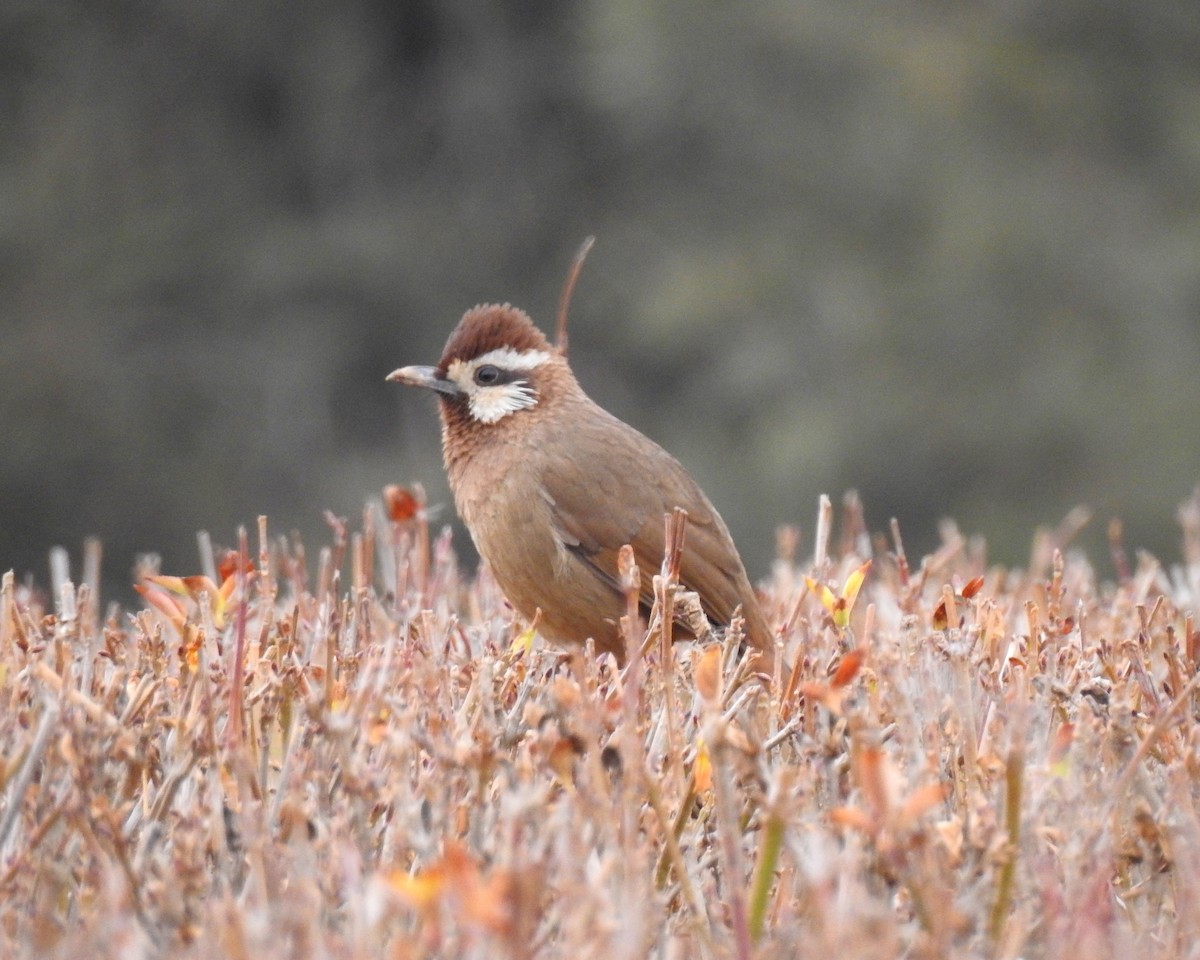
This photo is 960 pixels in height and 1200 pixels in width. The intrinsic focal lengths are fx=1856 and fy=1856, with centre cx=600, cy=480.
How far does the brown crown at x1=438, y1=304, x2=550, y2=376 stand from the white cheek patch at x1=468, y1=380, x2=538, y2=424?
11 cm

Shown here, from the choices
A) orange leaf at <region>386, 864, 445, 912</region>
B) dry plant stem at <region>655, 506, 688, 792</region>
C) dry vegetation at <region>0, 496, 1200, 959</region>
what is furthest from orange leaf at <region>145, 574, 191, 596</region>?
orange leaf at <region>386, 864, 445, 912</region>

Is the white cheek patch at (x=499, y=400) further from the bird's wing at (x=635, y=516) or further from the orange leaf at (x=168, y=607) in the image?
the orange leaf at (x=168, y=607)

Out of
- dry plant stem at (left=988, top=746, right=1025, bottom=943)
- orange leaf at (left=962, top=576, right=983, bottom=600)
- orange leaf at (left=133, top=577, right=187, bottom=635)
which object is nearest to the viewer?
dry plant stem at (left=988, top=746, right=1025, bottom=943)

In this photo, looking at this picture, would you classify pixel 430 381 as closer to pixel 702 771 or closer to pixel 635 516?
pixel 635 516

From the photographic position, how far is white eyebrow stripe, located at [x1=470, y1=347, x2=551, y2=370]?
5.34 metres

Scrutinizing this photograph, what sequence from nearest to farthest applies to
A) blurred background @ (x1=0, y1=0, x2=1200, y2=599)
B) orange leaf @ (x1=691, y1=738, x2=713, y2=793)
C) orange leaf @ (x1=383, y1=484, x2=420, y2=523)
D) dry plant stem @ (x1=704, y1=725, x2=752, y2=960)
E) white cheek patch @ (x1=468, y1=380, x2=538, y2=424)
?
dry plant stem @ (x1=704, y1=725, x2=752, y2=960) → orange leaf @ (x1=691, y1=738, x2=713, y2=793) → orange leaf @ (x1=383, y1=484, x2=420, y2=523) → white cheek patch @ (x1=468, y1=380, x2=538, y2=424) → blurred background @ (x1=0, y1=0, x2=1200, y2=599)

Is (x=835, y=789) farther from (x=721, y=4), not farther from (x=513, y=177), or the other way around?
(x=513, y=177)

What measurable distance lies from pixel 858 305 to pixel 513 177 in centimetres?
753

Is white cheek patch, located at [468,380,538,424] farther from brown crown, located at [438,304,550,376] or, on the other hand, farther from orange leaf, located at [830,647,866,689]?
orange leaf, located at [830,647,866,689]

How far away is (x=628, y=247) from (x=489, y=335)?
17.2 metres

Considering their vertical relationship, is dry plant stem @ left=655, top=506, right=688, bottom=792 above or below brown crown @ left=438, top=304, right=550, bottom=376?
below

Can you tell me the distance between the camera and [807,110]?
1955 cm

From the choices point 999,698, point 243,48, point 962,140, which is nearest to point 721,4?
point 962,140

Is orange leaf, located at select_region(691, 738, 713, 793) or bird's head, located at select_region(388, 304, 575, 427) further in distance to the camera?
bird's head, located at select_region(388, 304, 575, 427)
